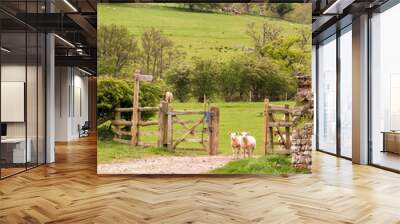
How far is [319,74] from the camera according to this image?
445 inches

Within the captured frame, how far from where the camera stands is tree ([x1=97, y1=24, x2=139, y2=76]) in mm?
6855

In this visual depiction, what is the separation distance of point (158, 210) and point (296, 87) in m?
3.46

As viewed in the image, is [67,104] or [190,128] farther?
[67,104]

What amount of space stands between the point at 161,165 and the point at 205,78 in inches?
62.5

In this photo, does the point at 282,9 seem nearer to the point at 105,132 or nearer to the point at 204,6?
the point at 204,6

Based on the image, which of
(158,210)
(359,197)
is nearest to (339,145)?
(359,197)

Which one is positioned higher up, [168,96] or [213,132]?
[168,96]

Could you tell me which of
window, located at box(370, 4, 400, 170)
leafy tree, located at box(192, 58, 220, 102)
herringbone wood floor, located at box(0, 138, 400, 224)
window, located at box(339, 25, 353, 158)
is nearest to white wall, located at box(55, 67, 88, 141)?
herringbone wood floor, located at box(0, 138, 400, 224)

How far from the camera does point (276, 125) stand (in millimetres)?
6852

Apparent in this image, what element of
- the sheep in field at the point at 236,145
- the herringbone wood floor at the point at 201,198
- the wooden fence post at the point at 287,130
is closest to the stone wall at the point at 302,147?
the wooden fence post at the point at 287,130

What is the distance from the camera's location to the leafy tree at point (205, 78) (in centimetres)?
693

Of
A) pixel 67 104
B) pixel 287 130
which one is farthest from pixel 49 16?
pixel 67 104

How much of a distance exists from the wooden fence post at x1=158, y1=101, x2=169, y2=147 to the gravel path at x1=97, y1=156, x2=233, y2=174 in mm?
271

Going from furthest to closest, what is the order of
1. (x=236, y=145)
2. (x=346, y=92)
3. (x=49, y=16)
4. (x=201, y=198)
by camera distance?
(x=346, y=92) → (x=49, y=16) → (x=236, y=145) → (x=201, y=198)
